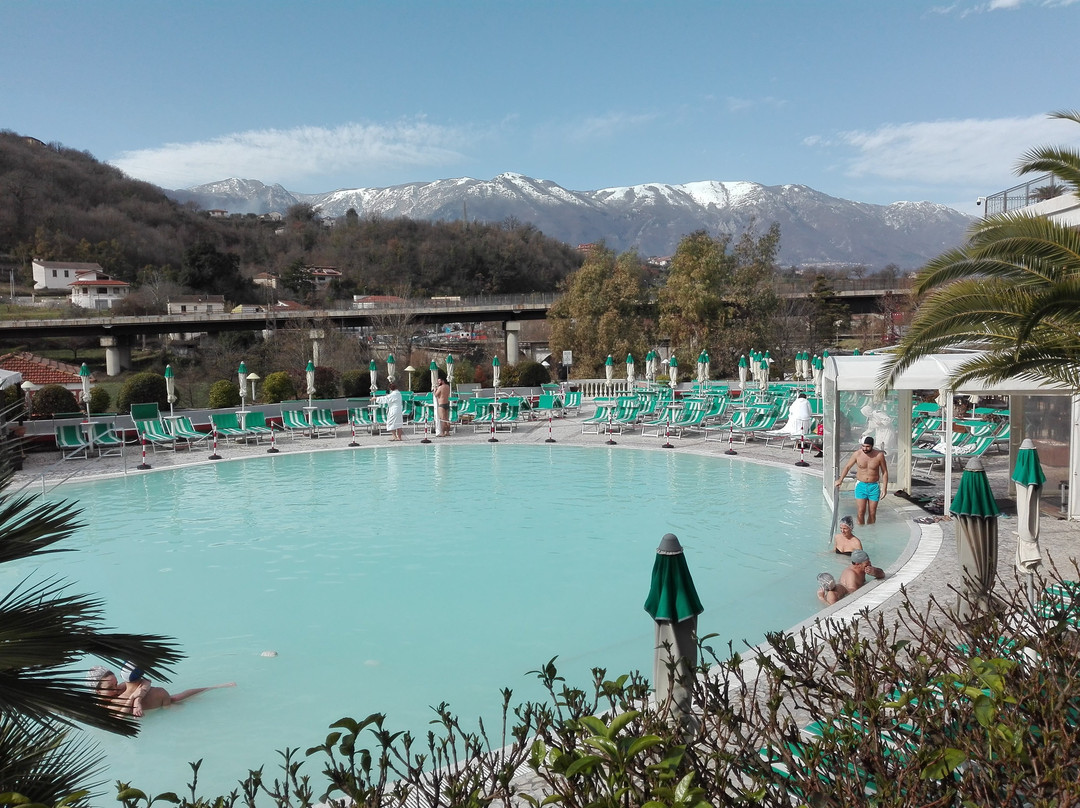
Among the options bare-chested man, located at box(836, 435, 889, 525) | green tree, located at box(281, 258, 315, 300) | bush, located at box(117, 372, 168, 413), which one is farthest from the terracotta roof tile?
bare-chested man, located at box(836, 435, 889, 525)

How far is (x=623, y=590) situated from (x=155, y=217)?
86.4 metres

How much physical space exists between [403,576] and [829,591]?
Answer: 14.8 ft

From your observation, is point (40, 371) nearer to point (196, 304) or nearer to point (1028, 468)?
point (196, 304)

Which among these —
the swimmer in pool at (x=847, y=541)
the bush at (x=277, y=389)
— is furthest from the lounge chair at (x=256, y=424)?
the swimmer in pool at (x=847, y=541)

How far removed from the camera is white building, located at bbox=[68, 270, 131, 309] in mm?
67562

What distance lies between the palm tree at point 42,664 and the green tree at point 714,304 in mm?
32919

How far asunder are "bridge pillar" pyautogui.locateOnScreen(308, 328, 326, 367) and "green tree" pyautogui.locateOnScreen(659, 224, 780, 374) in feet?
48.4

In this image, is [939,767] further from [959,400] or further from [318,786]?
[959,400]

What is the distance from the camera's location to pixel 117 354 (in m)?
51.8

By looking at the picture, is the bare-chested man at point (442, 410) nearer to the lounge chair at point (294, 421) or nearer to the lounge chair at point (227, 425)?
the lounge chair at point (294, 421)

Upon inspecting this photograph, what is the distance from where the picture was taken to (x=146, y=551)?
10578 millimetres

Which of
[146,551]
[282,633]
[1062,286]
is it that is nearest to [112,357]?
[146,551]

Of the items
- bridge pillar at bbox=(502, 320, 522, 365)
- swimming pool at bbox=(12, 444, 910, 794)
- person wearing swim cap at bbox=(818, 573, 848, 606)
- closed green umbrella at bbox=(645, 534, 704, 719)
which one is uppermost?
bridge pillar at bbox=(502, 320, 522, 365)

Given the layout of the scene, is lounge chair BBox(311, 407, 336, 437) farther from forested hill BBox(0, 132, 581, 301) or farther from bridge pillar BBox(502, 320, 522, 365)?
forested hill BBox(0, 132, 581, 301)
